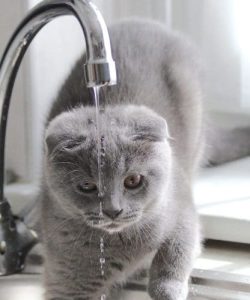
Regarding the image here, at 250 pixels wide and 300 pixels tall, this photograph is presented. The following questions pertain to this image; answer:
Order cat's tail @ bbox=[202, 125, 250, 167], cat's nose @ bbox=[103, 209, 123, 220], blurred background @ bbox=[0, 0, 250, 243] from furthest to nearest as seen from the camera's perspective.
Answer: cat's tail @ bbox=[202, 125, 250, 167] < blurred background @ bbox=[0, 0, 250, 243] < cat's nose @ bbox=[103, 209, 123, 220]

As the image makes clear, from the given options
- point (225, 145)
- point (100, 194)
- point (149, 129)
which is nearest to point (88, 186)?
point (100, 194)

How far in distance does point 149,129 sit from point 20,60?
9.8 inches

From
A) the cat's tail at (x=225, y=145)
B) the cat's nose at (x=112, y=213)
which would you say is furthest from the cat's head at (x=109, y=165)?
the cat's tail at (x=225, y=145)

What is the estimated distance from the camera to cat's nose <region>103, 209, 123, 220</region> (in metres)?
1.16

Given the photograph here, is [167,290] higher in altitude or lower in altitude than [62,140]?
lower

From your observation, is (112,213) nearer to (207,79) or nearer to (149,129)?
(149,129)

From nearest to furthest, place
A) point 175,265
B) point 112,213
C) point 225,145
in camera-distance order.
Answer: point 112,213 → point 175,265 → point 225,145

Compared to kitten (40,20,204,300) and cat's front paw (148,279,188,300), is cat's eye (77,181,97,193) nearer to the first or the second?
kitten (40,20,204,300)

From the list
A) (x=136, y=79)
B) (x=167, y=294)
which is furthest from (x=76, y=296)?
(x=136, y=79)

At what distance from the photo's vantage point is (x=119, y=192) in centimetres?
119

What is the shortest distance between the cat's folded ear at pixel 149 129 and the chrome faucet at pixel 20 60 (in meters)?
0.20

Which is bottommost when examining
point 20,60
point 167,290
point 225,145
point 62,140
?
point 167,290

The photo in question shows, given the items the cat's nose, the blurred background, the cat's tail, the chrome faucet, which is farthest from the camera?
the cat's tail

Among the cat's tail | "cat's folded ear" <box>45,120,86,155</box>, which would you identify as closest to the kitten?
"cat's folded ear" <box>45,120,86,155</box>
